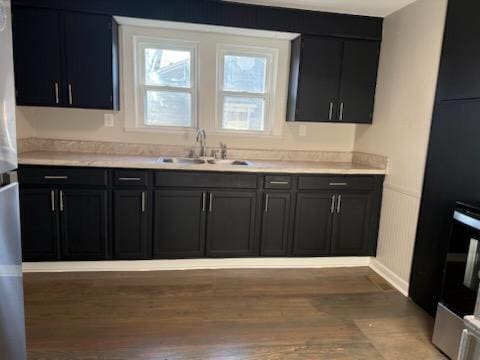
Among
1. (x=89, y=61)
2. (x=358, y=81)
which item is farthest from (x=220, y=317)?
(x=358, y=81)

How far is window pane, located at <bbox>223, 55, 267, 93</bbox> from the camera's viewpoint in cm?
347

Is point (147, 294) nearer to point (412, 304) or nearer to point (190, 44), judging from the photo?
point (412, 304)

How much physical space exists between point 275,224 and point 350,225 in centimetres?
72

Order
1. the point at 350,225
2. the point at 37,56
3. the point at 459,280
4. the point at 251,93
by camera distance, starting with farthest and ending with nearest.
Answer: the point at 251,93 < the point at 350,225 < the point at 37,56 < the point at 459,280

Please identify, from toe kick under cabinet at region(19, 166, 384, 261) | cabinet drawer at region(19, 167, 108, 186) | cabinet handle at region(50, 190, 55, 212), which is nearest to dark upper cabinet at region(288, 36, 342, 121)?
toe kick under cabinet at region(19, 166, 384, 261)

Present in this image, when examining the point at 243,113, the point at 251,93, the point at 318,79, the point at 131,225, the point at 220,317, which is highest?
the point at 318,79

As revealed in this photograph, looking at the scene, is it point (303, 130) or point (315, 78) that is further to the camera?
point (303, 130)

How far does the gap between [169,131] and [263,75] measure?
1113mm

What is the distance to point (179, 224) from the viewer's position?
2.97 meters

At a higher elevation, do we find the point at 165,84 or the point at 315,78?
the point at 315,78

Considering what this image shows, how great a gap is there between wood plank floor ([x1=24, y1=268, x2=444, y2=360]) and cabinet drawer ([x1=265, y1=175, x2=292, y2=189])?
0.79 meters

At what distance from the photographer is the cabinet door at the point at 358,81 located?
10.7ft

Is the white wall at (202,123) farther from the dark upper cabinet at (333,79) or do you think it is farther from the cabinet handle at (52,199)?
the cabinet handle at (52,199)

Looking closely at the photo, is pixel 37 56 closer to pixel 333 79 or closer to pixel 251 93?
pixel 251 93
